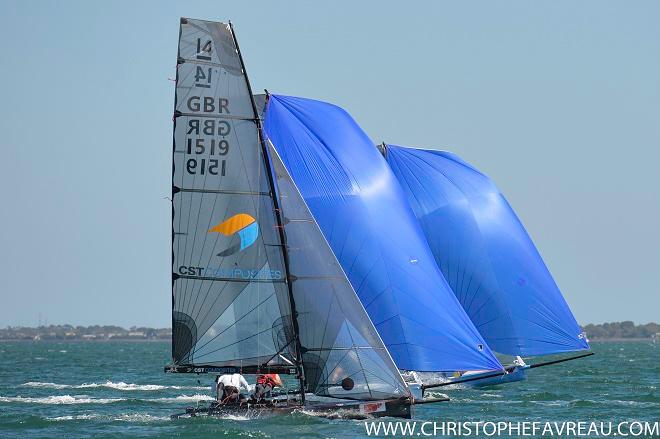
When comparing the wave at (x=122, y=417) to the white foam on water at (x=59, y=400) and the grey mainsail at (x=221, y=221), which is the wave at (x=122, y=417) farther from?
the white foam on water at (x=59, y=400)

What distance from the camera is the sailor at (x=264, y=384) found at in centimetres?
3080

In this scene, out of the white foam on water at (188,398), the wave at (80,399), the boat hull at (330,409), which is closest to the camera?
the boat hull at (330,409)

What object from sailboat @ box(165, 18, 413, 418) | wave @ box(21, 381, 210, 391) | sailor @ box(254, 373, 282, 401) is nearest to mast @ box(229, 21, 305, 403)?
sailboat @ box(165, 18, 413, 418)

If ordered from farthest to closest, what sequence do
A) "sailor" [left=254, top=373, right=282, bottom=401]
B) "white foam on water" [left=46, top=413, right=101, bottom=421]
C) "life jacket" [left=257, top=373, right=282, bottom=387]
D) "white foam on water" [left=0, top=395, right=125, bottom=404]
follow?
"white foam on water" [left=0, top=395, right=125, bottom=404]
"white foam on water" [left=46, top=413, right=101, bottom=421]
"life jacket" [left=257, top=373, right=282, bottom=387]
"sailor" [left=254, top=373, right=282, bottom=401]

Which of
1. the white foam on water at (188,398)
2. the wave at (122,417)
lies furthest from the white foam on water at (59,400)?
the wave at (122,417)

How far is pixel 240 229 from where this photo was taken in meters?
30.4

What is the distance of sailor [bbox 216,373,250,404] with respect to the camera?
30.2 meters

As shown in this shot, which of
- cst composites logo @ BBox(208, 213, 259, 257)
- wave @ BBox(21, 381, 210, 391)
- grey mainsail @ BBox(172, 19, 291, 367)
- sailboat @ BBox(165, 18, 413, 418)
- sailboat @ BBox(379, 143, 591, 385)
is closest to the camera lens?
sailboat @ BBox(165, 18, 413, 418)

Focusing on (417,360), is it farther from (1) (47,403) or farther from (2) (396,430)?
(1) (47,403)

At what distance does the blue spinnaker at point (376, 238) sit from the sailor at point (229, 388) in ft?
→ 15.4

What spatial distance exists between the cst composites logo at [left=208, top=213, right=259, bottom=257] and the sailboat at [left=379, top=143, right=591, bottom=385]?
1198 cm

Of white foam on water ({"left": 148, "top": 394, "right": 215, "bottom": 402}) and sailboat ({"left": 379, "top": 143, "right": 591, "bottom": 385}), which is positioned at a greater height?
sailboat ({"left": 379, "top": 143, "right": 591, "bottom": 385})

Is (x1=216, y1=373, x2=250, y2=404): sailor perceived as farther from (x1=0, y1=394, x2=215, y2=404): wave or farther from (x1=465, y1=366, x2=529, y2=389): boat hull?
(x1=465, y1=366, x2=529, y2=389): boat hull

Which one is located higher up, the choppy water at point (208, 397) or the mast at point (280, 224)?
the mast at point (280, 224)
